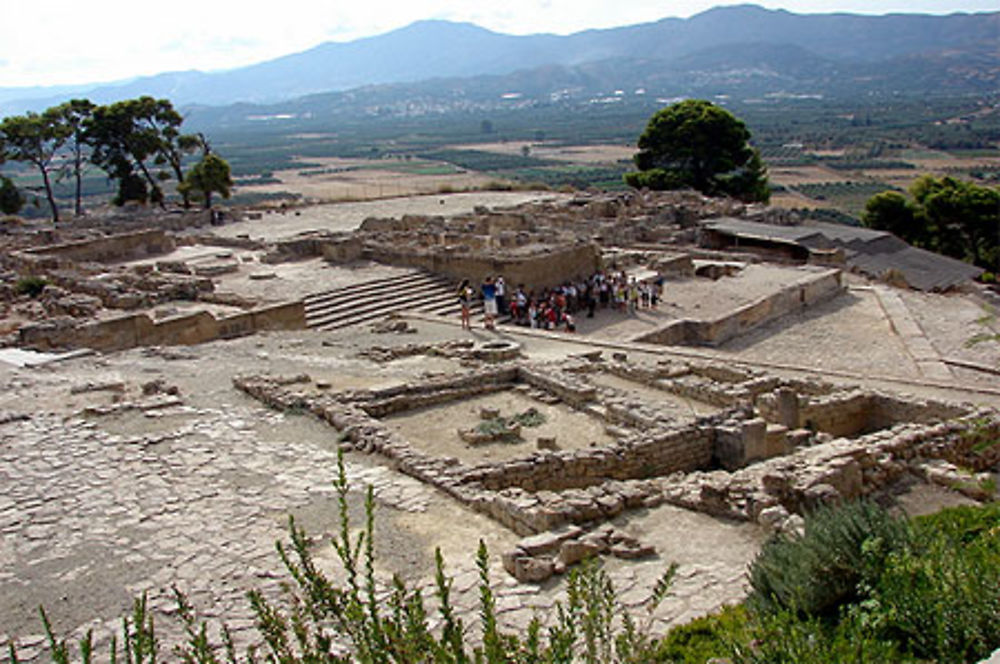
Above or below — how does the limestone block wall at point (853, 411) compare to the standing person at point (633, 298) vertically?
above

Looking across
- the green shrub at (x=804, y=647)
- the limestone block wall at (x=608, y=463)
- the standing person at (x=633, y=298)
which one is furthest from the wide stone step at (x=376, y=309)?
the green shrub at (x=804, y=647)

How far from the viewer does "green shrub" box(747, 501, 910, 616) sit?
5371mm

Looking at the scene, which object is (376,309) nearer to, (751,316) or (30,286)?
(751,316)

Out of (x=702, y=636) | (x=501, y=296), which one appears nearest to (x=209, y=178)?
(x=501, y=296)

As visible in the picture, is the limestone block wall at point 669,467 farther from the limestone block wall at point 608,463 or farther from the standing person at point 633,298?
the standing person at point 633,298

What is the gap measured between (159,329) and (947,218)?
30.3 metres

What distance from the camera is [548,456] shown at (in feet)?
29.1

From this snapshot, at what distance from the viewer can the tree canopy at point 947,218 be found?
113 ft

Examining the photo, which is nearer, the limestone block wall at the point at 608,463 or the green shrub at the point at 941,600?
the green shrub at the point at 941,600

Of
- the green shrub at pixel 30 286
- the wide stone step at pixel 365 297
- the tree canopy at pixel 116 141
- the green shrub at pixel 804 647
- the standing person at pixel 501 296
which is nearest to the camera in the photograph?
the green shrub at pixel 804 647

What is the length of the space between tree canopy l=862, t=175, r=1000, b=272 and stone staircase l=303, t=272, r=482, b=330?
22.2 meters

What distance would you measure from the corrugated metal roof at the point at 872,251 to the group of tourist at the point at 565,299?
25.8 feet

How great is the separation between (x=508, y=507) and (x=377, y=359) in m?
6.71

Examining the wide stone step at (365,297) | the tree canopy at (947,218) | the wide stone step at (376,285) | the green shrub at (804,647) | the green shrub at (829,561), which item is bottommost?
the tree canopy at (947,218)
